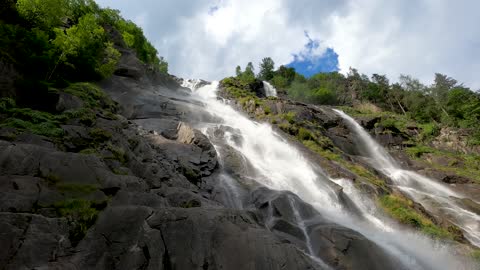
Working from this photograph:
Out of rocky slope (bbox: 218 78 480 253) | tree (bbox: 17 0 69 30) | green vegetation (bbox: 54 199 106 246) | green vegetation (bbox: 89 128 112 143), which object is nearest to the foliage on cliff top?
tree (bbox: 17 0 69 30)

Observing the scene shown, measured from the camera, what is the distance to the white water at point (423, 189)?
22797mm

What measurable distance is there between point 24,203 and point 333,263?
10221mm

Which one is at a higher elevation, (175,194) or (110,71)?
(110,71)

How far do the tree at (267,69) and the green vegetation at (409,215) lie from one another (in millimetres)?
77653

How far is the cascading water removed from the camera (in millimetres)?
15507

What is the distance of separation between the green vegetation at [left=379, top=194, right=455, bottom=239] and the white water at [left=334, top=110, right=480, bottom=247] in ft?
9.55

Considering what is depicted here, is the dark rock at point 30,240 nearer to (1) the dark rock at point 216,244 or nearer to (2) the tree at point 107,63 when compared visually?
(1) the dark rock at point 216,244

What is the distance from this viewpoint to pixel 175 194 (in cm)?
1245

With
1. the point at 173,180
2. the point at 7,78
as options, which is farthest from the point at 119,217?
the point at 7,78

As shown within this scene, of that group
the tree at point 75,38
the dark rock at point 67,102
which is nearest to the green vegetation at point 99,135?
the dark rock at point 67,102

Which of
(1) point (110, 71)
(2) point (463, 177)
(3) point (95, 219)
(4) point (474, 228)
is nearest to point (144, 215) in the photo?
(3) point (95, 219)

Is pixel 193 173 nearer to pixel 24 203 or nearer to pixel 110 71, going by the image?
pixel 24 203

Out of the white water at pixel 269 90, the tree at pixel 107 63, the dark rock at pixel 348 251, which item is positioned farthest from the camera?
the white water at pixel 269 90

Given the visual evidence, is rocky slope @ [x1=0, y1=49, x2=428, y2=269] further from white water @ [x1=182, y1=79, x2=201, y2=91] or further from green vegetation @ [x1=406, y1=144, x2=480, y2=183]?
white water @ [x1=182, y1=79, x2=201, y2=91]
